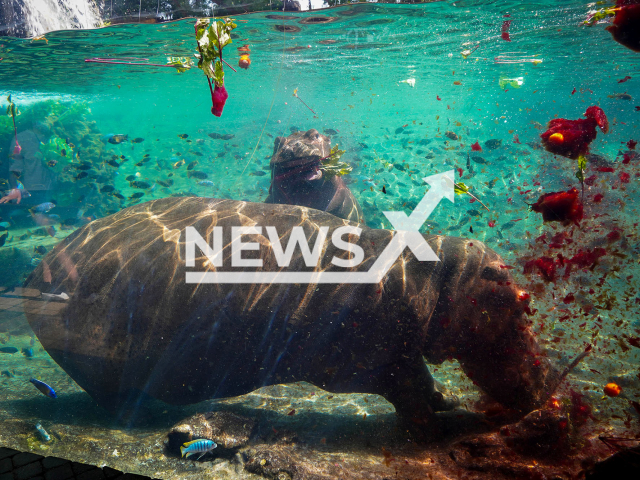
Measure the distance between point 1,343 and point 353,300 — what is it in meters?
9.92

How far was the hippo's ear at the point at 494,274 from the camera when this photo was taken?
4.34m

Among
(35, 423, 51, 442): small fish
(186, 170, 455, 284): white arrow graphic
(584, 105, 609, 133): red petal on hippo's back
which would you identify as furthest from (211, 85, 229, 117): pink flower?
(35, 423, 51, 442): small fish

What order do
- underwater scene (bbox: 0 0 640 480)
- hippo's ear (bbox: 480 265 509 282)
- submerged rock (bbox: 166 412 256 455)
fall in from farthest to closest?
hippo's ear (bbox: 480 265 509 282) → submerged rock (bbox: 166 412 256 455) → underwater scene (bbox: 0 0 640 480)

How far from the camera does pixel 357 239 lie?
15.7 ft

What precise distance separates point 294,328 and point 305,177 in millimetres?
4050

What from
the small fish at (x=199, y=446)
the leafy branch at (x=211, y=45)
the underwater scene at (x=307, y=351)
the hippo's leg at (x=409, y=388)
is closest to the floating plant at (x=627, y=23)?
the underwater scene at (x=307, y=351)

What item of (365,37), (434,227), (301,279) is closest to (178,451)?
(301,279)

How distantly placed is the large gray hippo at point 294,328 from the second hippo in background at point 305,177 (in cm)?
288

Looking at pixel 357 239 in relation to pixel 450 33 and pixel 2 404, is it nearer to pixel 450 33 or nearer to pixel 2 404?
pixel 2 404

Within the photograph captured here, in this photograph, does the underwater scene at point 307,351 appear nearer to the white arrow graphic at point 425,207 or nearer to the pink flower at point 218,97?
the pink flower at point 218,97

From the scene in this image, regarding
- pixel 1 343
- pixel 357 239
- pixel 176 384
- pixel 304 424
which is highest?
pixel 357 239

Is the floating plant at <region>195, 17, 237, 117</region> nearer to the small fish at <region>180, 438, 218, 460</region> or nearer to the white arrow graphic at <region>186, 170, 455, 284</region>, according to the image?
the white arrow graphic at <region>186, 170, 455, 284</region>

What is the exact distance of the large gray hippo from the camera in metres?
4.22

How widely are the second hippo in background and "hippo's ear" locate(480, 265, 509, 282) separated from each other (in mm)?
4319
